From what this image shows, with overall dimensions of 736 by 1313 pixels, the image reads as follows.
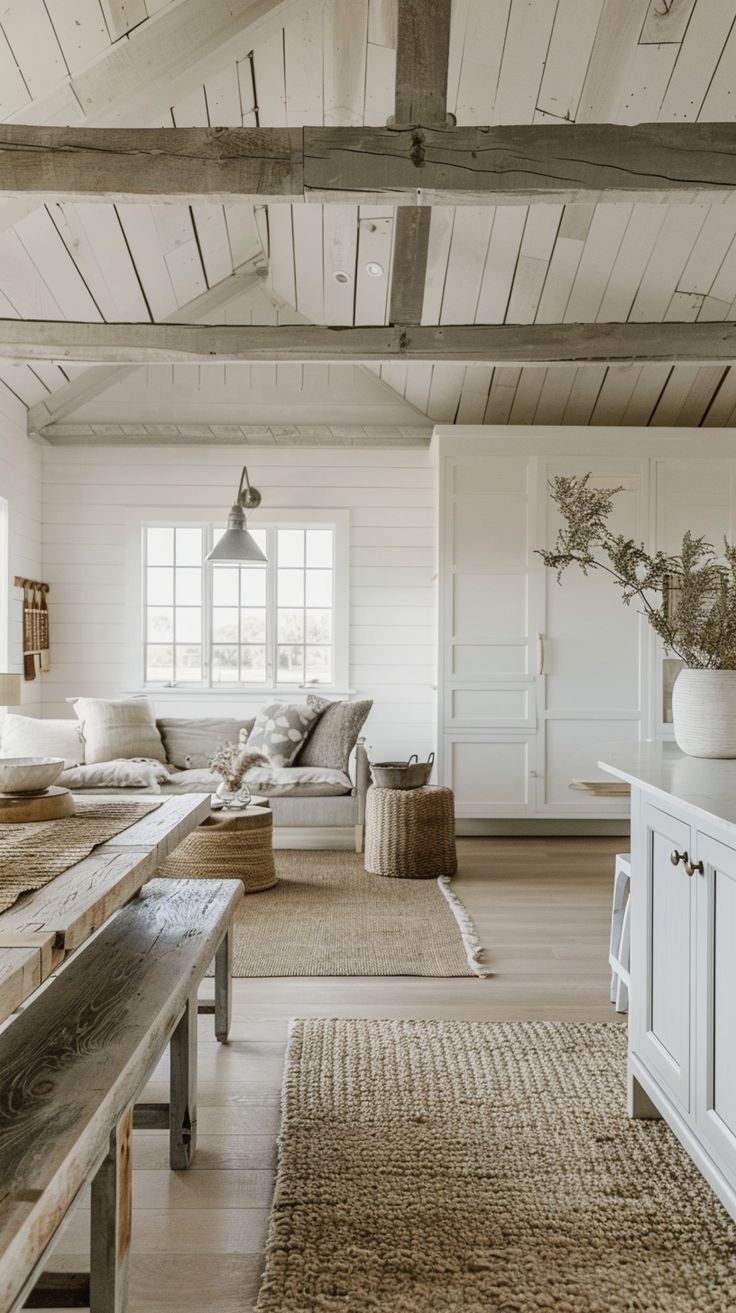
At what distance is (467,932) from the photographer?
12.4 ft

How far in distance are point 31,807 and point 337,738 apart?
3477 mm

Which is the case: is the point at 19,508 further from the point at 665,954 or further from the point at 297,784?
the point at 665,954

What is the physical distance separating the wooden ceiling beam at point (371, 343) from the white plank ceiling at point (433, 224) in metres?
0.55

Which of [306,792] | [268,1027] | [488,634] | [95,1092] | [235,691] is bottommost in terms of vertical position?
[268,1027]

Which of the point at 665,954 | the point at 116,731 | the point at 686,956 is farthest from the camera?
the point at 116,731

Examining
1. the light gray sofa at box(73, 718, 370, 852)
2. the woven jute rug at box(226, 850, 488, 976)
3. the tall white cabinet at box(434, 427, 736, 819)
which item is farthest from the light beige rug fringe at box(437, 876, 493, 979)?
the tall white cabinet at box(434, 427, 736, 819)

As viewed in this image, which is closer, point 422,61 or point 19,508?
point 422,61

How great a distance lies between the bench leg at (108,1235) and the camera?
4.75 feet

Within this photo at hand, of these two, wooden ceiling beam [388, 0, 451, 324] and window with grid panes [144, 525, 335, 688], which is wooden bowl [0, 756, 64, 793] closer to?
wooden ceiling beam [388, 0, 451, 324]

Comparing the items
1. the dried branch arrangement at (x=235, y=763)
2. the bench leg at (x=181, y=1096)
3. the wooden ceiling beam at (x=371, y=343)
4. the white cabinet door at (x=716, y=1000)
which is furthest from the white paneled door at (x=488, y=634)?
the white cabinet door at (x=716, y=1000)

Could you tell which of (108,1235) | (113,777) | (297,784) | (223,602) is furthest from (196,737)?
(108,1235)

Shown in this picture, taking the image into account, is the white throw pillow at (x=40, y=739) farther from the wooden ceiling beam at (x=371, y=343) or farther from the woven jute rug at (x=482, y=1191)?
the woven jute rug at (x=482, y=1191)

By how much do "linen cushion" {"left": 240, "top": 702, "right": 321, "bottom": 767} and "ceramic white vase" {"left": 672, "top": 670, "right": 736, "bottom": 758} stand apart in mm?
3445

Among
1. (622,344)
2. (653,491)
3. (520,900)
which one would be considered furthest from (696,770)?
(653,491)
